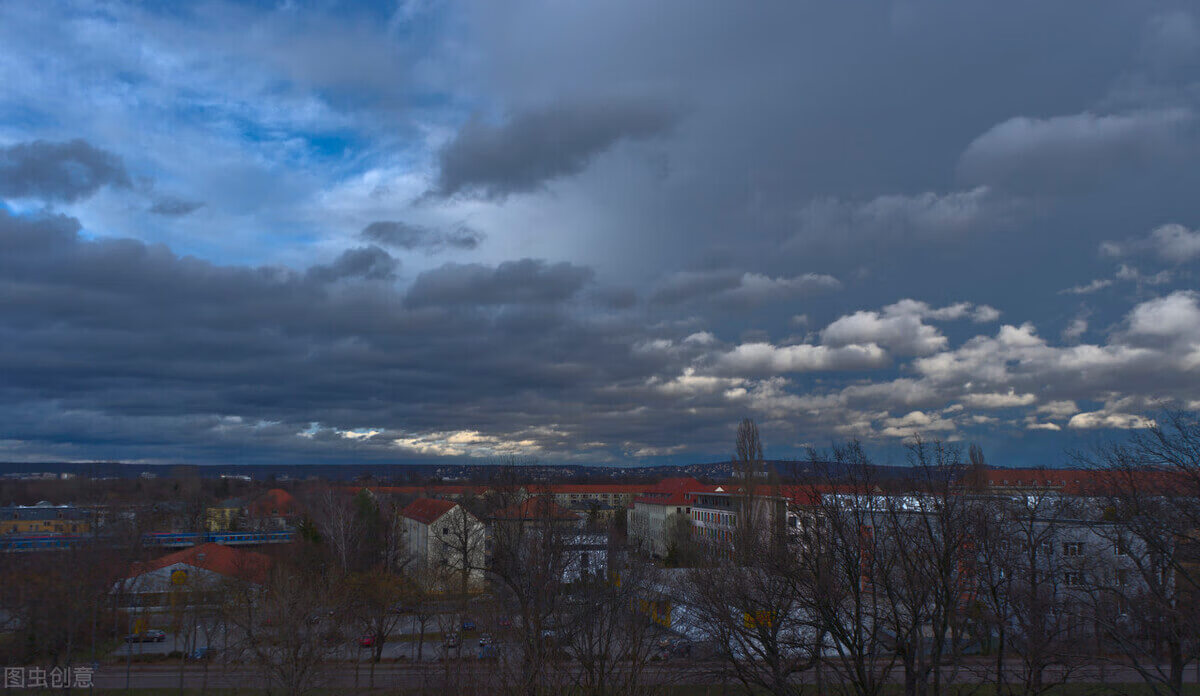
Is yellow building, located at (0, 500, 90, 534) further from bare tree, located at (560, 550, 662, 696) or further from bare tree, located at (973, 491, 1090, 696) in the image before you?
bare tree, located at (973, 491, 1090, 696)

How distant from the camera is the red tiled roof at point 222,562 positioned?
5462cm

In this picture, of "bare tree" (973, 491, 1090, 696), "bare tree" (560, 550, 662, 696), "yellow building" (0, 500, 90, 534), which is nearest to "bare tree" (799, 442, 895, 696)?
"bare tree" (973, 491, 1090, 696)

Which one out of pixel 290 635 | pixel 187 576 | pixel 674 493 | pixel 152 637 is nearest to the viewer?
pixel 290 635

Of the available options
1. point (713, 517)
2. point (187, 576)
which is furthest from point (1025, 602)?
point (713, 517)

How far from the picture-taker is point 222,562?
213 feet

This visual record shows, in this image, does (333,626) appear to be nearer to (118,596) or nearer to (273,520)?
(118,596)

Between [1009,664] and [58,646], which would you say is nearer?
[58,646]

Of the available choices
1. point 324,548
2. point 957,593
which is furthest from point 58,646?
point 957,593

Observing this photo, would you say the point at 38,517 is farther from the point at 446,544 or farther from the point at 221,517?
the point at 446,544

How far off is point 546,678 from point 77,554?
29.3 m

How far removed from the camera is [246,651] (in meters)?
37.5

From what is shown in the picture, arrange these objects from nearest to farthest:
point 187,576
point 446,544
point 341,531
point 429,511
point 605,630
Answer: point 605,630 < point 187,576 < point 446,544 < point 341,531 < point 429,511

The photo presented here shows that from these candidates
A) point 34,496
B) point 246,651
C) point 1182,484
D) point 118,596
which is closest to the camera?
point 1182,484

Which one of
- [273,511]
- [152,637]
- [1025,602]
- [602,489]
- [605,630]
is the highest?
[1025,602]
